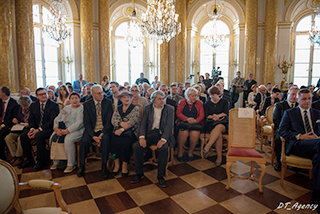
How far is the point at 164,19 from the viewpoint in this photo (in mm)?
5984

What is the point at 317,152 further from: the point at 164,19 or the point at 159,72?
the point at 159,72

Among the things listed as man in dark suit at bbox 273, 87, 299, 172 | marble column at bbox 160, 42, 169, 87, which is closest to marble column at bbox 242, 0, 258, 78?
marble column at bbox 160, 42, 169, 87

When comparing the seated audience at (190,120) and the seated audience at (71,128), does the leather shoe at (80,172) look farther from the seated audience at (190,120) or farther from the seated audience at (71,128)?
the seated audience at (190,120)

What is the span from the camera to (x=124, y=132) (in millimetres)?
→ 3846

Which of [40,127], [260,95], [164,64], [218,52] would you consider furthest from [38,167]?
[218,52]

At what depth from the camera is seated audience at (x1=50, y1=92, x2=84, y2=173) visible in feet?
12.8

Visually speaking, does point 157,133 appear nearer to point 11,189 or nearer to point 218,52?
point 11,189

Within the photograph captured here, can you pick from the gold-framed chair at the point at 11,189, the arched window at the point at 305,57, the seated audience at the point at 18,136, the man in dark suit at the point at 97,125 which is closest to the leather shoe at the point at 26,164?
the seated audience at the point at 18,136

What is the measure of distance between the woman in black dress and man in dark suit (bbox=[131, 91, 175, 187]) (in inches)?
37.1

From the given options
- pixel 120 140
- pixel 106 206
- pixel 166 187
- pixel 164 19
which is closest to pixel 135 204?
pixel 106 206

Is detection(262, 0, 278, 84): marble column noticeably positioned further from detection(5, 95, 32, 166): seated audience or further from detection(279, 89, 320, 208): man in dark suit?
detection(5, 95, 32, 166): seated audience

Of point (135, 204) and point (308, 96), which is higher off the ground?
point (308, 96)

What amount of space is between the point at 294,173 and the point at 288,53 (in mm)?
9272

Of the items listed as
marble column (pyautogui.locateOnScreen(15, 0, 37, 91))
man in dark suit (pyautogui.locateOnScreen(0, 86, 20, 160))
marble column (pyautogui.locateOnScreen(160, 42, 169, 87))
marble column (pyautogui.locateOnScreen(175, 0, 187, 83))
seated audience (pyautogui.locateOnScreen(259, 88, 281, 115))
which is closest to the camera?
man in dark suit (pyautogui.locateOnScreen(0, 86, 20, 160))
